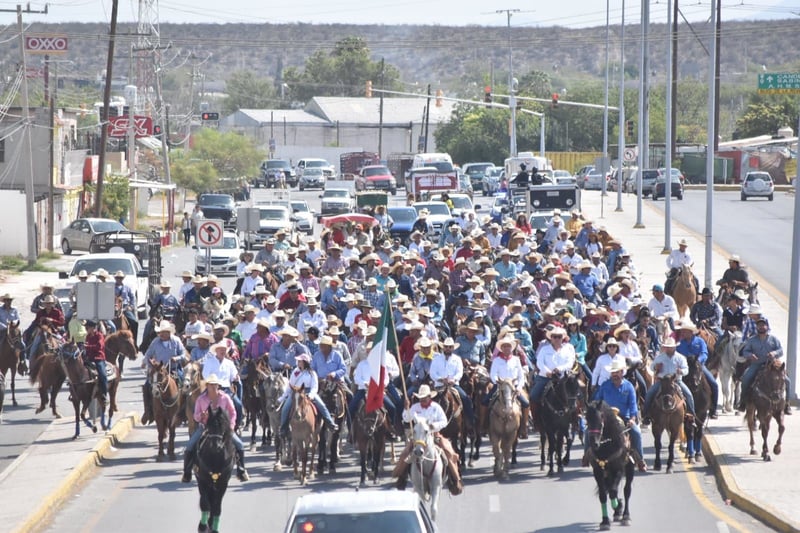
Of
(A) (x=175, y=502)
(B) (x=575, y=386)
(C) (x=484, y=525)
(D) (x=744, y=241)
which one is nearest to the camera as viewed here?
(C) (x=484, y=525)

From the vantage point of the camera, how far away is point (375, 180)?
88.8 metres

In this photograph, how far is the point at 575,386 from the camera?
21.5m

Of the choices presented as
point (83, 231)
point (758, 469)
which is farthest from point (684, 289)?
point (83, 231)

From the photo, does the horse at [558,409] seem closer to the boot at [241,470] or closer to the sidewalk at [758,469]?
the sidewalk at [758,469]

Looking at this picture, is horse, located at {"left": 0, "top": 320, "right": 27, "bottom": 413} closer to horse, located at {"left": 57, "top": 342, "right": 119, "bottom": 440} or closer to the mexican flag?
horse, located at {"left": 57, "top": 342, "right": 119, "bottom": 440}

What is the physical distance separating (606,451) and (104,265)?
73.8 ft

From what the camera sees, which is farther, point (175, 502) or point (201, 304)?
point (201, 304)

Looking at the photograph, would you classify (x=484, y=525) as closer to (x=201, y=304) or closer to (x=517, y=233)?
(x=201, y=304)

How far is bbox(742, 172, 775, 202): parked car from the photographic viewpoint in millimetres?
81419

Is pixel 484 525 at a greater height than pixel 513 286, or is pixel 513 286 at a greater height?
pixel 513 286

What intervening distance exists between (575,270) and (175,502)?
13027 mm

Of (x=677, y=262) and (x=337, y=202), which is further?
(x=337, y=202)

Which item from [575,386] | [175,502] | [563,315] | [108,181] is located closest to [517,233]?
[563,315]

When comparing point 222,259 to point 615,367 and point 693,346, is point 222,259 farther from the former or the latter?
point 615,367
